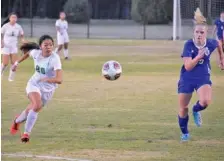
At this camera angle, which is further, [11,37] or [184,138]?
[11,37]

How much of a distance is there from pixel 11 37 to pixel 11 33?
0.51ft

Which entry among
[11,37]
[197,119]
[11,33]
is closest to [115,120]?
[197,119]

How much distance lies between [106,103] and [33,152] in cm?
634

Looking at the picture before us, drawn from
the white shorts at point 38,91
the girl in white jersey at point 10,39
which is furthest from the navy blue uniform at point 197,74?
the girl in white jersey at point 10,39

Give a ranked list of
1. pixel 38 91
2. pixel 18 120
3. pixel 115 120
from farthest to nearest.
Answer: pixel 115 120, pixel 18 120, pixel 38 91

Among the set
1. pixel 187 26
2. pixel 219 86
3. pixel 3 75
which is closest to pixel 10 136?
pixel 219 86

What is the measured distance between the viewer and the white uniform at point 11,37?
23.8 m

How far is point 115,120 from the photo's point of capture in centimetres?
1392

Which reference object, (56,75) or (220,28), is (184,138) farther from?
(220,28)

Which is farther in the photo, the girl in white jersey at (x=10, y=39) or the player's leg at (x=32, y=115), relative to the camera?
the girl in white jersey at (x=10, y=39)

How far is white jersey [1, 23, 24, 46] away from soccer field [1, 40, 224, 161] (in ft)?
3.67

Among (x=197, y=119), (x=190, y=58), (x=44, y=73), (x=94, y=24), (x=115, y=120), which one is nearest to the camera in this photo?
(x=190, y=58)

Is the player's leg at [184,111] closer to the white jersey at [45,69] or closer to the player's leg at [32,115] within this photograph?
the white jersey at [45,69]

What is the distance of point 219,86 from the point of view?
21.1 meters
